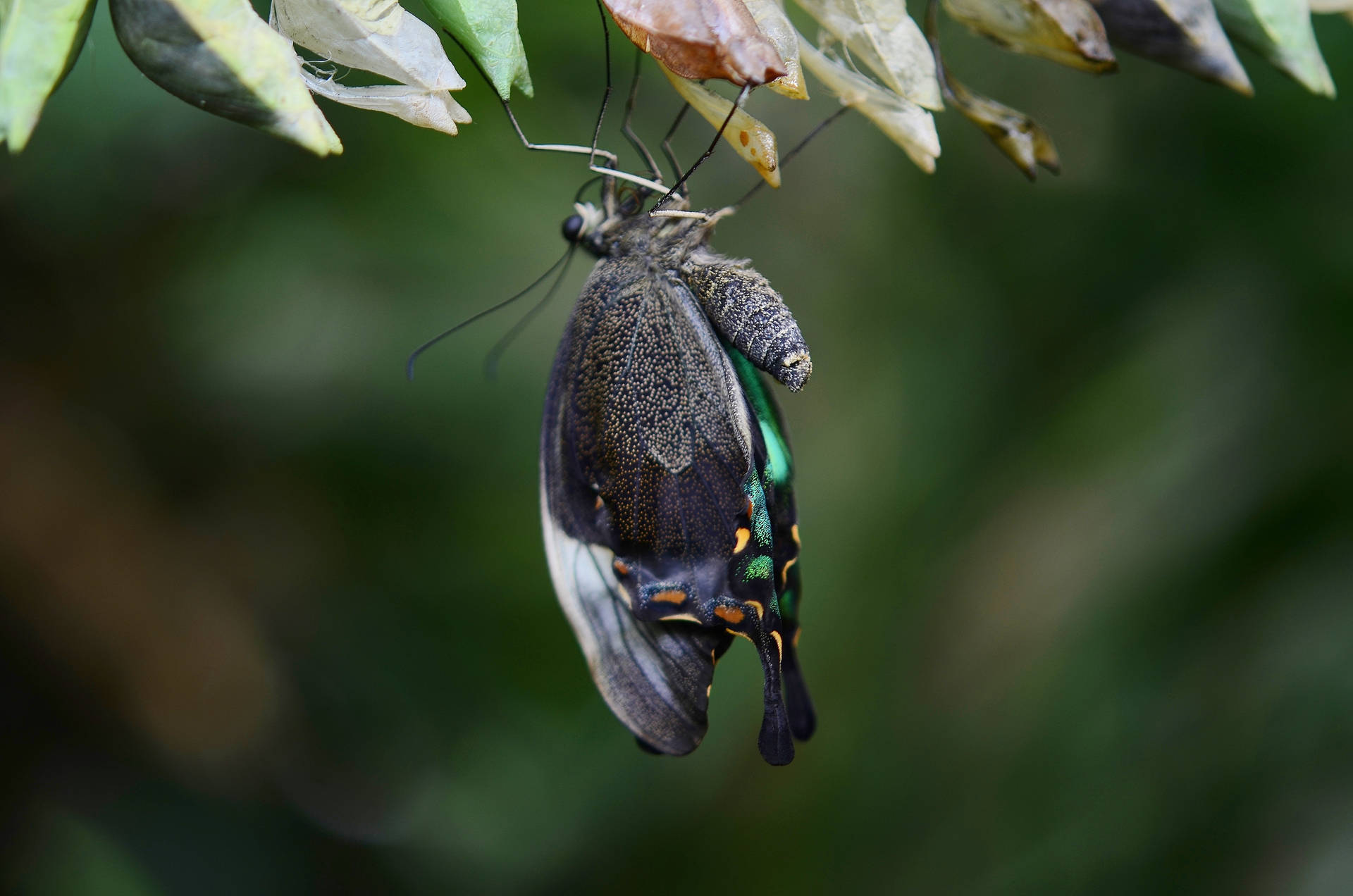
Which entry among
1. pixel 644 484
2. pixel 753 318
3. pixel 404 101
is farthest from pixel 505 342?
pixel 404 101

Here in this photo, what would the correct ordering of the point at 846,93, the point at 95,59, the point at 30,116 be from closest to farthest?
the point at 30,116 → the point at 846,93 → the point at 95,59

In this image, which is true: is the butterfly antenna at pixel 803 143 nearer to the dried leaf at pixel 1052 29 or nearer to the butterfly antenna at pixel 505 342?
the dried leaf at pixel 1052 29

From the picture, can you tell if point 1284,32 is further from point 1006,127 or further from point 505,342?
point 505,342

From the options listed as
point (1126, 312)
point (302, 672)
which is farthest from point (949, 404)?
point (302, 672)

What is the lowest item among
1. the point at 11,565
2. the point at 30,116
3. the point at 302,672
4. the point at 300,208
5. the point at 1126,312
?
the point at 302,672

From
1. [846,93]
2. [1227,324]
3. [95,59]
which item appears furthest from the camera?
[1227,324]

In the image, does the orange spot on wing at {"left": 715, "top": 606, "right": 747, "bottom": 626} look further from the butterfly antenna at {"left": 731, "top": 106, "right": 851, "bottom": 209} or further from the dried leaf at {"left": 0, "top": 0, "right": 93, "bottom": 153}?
the dried leaf at {"left": 0, "top": 0, "right": 93, "bottom": 153}

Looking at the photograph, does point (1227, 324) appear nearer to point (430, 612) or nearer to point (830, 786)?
point (830, 786)
